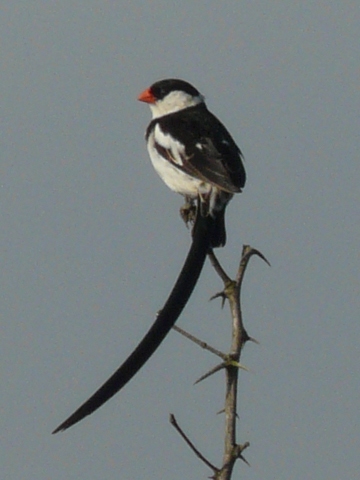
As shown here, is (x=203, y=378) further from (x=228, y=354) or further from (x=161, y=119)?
(x=161, y=119)

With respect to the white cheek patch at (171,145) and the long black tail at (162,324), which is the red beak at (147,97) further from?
the long black tail at (162,324)

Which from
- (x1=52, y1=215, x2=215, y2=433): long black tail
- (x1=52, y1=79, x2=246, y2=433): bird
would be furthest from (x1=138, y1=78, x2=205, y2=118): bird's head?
(x1=52, y1=215, x2=215, y2=433): long black tail

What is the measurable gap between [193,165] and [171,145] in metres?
0.27

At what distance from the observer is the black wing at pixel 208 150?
5.43m

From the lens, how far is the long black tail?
3.51 m

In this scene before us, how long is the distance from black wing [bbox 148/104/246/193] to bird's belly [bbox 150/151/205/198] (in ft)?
0.16

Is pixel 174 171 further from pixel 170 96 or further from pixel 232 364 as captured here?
pixel 232 364

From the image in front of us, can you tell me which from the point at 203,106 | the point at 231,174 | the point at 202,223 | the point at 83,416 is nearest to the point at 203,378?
the point at 83,416

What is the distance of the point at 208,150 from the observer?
5.59 metres

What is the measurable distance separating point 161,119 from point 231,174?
2.89 ft

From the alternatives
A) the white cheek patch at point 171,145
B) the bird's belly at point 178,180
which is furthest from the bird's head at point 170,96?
the bird's belly at point 178,180

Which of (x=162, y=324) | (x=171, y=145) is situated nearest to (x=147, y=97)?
(x=171, y=145)

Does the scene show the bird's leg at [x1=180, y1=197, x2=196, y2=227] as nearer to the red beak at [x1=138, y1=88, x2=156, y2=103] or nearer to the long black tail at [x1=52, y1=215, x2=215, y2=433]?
the long black tail at [x1=52, y1=215, x2=215, y2=433]

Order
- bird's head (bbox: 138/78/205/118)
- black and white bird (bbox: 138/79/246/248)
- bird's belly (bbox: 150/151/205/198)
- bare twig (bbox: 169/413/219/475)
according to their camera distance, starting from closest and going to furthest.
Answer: bare twig (bbox: 169/413/219/475), black and white bird (bbox: 138/79/246/248), bird's belly (bbox: 150/151/205/198), bird's head (bbox: 138/78/205/118)
